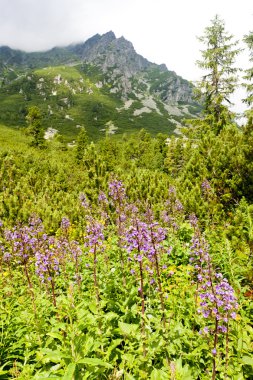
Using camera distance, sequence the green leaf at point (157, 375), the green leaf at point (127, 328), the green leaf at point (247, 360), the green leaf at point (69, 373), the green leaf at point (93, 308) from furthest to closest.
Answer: the green leaf at point (93, 308), the green leaf at point (127, 328), the green leaf at point (247, 360), the green leaf at point (157, 375), the green leaf at point (69, 373)

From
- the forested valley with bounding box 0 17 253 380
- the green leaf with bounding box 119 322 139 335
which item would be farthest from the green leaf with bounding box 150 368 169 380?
the green leaf with bounding box 119 322 139 335

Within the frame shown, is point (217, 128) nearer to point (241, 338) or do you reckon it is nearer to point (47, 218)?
point (47, 218)

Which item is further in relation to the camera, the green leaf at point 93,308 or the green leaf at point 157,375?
the green leaf at point 93,308

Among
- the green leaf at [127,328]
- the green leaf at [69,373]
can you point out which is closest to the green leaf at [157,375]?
the green leaf at [127,328]

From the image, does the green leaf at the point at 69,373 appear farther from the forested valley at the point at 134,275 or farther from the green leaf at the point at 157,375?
the green leaf at the point at 157,375

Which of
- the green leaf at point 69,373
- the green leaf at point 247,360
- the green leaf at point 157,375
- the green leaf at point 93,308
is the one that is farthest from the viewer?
the green leaf at point 93,308

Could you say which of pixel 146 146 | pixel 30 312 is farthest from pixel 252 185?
pixel 146 146

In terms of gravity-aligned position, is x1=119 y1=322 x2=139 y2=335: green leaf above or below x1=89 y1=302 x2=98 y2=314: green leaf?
below

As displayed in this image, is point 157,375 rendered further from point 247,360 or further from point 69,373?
A: point 247,360

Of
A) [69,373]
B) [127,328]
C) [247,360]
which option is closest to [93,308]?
[127,328]

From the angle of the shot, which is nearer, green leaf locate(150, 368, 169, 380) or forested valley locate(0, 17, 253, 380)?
green leaf locate(150, 368, 169, 380)

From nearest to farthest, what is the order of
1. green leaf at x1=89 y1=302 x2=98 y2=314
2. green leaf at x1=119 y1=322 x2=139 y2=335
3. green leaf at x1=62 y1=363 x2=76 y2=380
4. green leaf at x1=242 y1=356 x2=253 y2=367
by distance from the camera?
green leaf at x1=62 y1=363 x2=76 y2=380, green leaf at x1=242 y1=356 x2=253 y2=367, green leaf at x1=119 y1=322 x2=139 y2=335, green leaf at x1=89 y1=302 x2=98 y2=314

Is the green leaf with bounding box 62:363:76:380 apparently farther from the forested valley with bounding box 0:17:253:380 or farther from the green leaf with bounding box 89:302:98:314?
the green leaf with bounding box 89:302:98:314

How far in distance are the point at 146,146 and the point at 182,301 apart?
55655mm
